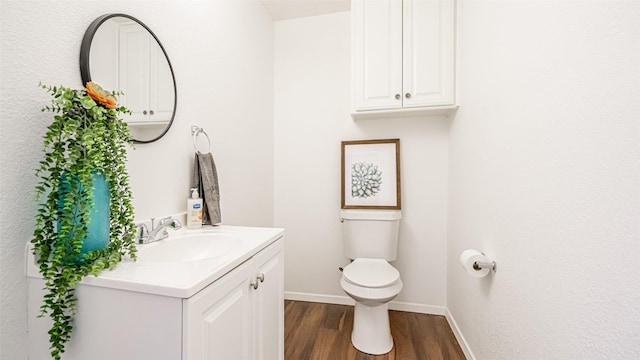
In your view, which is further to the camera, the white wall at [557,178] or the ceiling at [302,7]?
the ceiling at [302,7]

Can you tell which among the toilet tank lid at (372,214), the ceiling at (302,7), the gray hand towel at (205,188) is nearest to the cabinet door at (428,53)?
the ceiling at (302,7)

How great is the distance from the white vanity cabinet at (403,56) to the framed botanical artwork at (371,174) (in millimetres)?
315

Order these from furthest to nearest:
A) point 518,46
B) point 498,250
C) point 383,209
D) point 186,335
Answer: point 383,209 < point 498,250 < point 518,46 < point 186,335

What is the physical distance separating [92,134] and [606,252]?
4.31 feet

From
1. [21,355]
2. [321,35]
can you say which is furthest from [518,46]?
[21,355]

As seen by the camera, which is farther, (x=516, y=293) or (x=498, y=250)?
(x=498, y=250)

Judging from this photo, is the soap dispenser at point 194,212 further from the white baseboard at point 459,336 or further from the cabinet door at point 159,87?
the white baseboard at point 459,336

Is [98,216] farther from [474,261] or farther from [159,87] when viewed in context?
[474,261]

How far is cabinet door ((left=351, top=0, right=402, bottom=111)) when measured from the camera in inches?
75.1

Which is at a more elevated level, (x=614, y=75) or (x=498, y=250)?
(x=614, y=75)

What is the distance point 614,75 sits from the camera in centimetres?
64

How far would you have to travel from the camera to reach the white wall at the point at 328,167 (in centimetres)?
215

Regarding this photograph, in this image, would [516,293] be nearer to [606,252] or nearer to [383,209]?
[606,252]

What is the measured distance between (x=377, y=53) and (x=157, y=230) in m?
1.77
